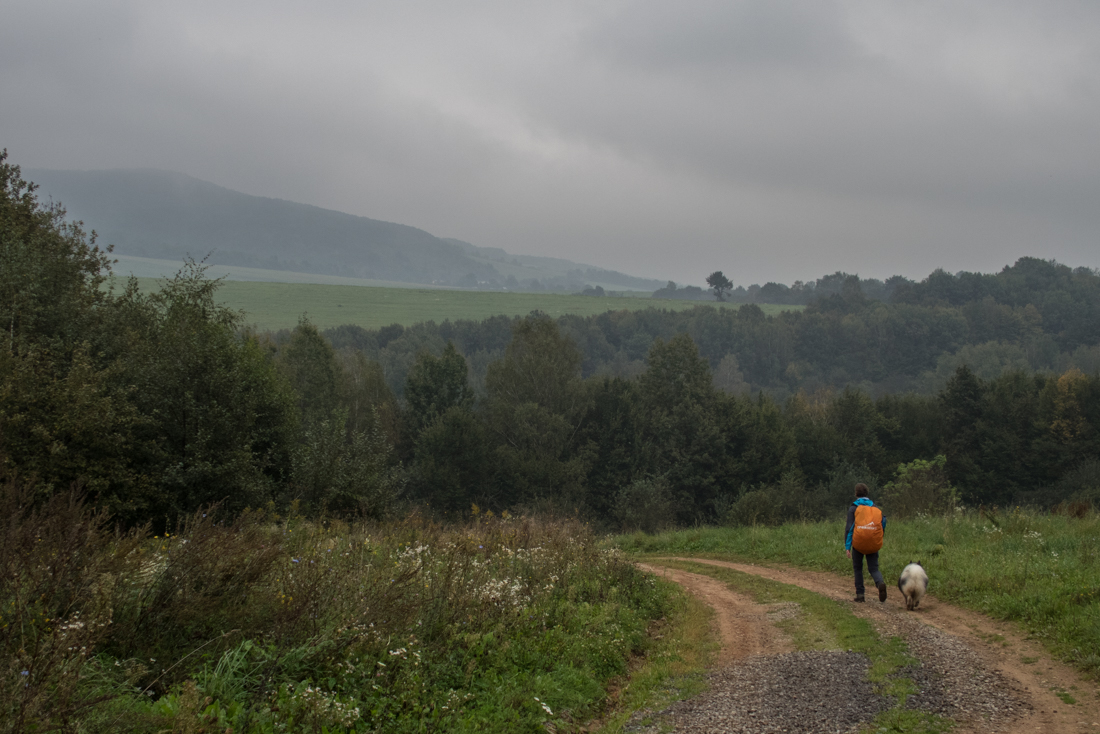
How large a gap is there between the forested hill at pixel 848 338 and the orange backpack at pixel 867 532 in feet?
310

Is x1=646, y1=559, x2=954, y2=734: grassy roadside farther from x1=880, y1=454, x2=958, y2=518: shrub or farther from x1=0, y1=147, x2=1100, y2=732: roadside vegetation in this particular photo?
x1=880, y1=454, x2=958, y2=518: shrub

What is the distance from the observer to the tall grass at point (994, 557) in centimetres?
859

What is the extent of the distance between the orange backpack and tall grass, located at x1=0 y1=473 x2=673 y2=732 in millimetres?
4076

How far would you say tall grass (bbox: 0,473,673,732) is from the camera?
4520 millimetres

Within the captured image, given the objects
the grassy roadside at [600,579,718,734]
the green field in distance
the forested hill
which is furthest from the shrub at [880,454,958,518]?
the green field in distance

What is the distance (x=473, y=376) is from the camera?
9319cm

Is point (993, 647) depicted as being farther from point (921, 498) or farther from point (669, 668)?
point (921, 498)

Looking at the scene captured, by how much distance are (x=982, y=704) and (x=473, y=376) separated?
3470 inches

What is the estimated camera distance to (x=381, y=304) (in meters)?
141

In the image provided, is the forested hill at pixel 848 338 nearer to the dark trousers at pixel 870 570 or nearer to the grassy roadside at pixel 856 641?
the grassy roadside at pixel 856 641

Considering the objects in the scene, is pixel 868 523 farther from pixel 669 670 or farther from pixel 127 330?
pixel 127 330

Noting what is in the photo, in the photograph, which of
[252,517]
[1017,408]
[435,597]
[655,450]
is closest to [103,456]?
[252,517]

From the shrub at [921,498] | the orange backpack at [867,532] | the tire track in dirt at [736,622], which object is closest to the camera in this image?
the tire track in dirt at [736,622]

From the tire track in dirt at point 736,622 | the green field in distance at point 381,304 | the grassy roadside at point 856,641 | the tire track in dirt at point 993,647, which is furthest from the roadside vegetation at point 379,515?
the green field in distance at point 381,304
